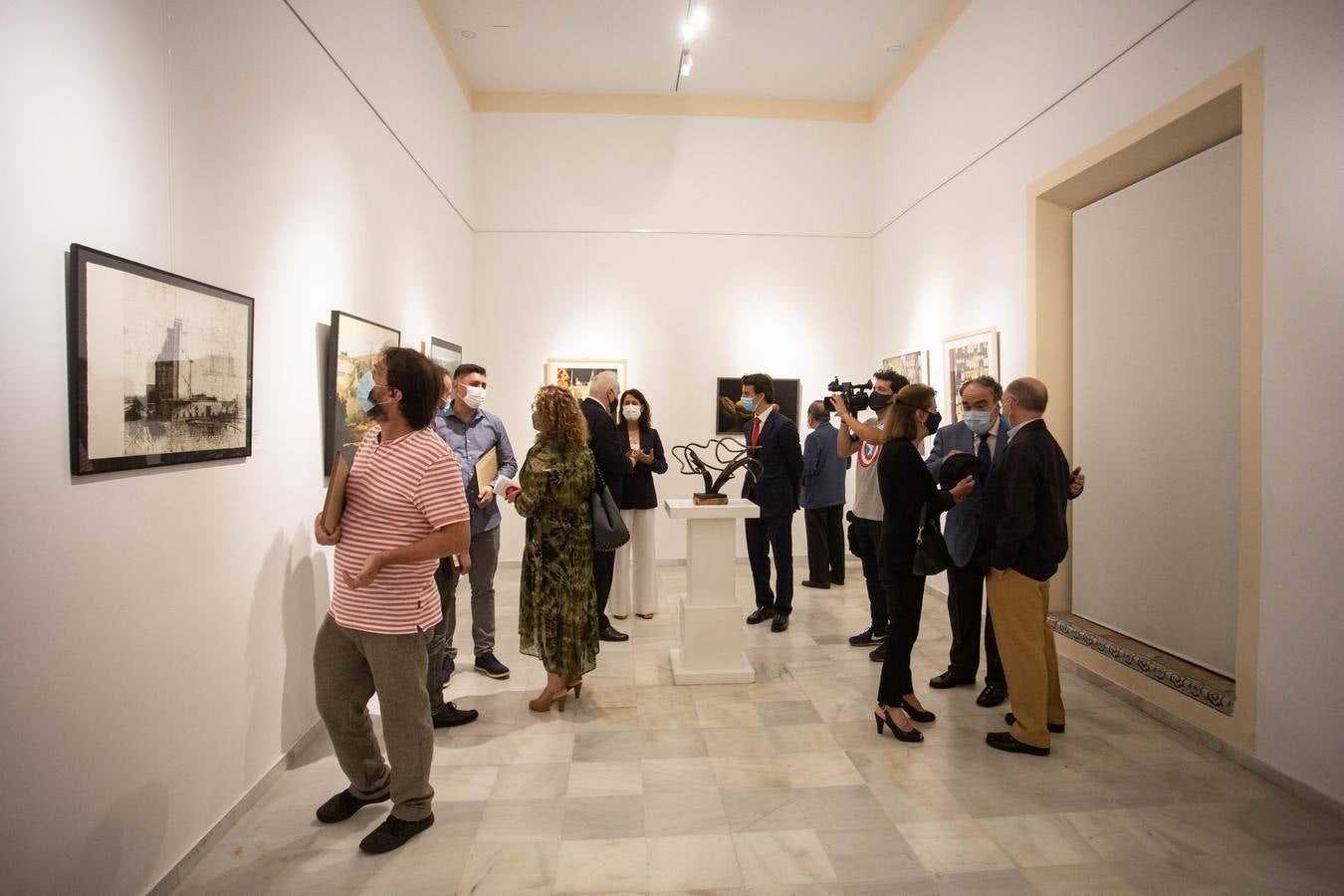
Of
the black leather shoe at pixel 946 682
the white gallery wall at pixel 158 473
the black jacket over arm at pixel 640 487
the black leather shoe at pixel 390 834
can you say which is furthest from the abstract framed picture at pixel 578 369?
the black leather shoe at pixel 390 834

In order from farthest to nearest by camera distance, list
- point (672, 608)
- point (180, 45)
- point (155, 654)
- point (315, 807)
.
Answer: point (672, 608) → point (315, 807) → point (180, 45) → point (155, 654)

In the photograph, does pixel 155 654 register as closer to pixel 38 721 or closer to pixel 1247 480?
pixel 38 721

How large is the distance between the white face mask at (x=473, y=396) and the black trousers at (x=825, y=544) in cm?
336

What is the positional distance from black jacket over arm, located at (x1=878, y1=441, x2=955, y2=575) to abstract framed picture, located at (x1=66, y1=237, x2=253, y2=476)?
9.49ft

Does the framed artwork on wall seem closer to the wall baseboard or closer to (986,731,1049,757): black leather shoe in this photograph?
(986,731,1049,757): black leather shoe

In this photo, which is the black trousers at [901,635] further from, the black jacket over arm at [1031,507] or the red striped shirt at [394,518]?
the red striped shirt at [394,518]

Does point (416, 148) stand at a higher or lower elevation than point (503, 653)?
higher

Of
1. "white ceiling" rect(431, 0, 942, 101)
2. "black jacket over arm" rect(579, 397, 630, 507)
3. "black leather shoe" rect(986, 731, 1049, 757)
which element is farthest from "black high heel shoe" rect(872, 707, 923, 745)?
"white ceiling" rect(431, 0, 942, 101)

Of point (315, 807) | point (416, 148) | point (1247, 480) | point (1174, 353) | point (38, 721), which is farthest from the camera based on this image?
point (416, 148)

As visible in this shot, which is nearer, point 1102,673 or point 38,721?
point 38,721

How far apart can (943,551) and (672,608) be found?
317 centimetres

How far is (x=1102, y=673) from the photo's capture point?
4.18 meters

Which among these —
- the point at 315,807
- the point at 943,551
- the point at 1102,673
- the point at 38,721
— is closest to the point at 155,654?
the point at 38,721

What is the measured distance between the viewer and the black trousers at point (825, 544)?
6422 mm
